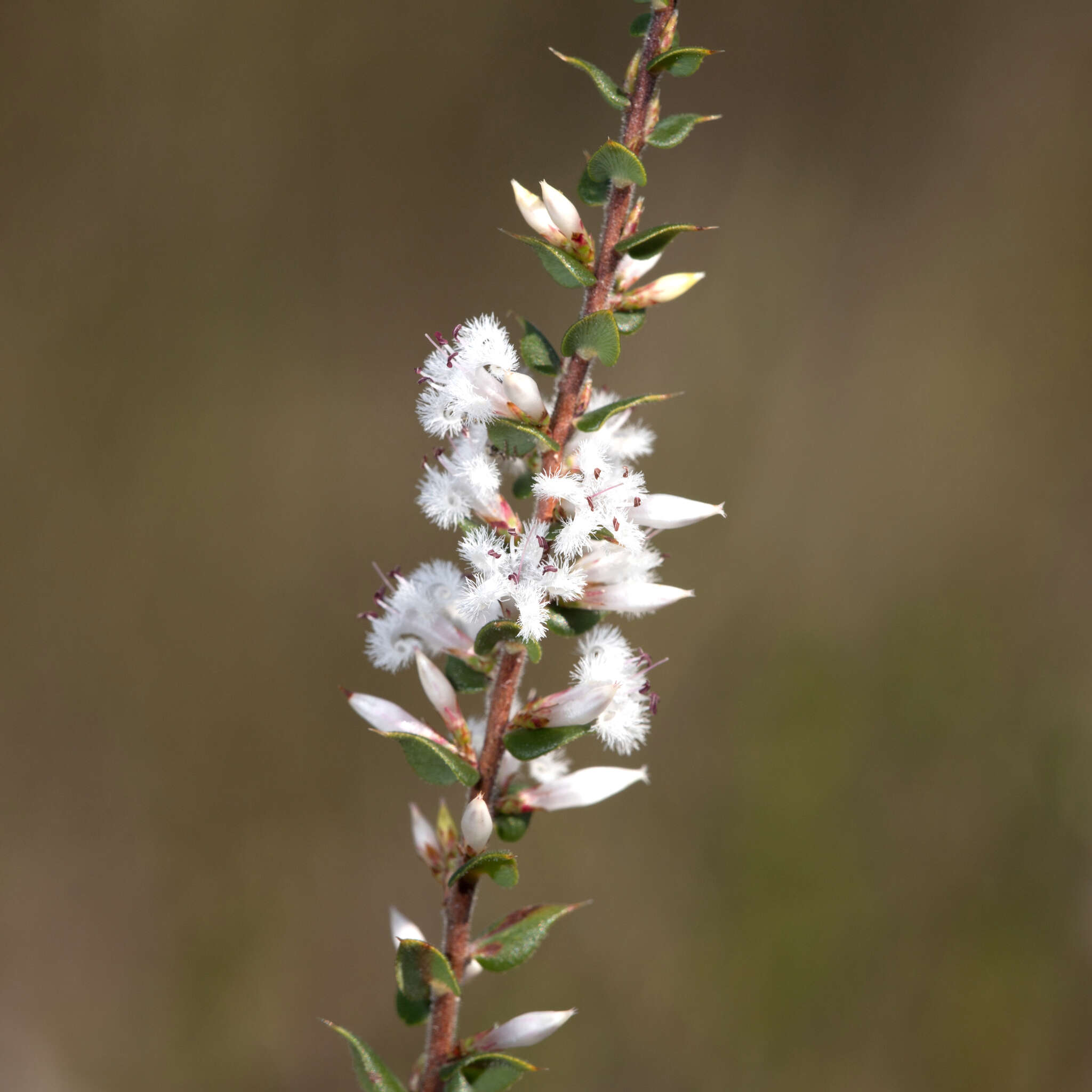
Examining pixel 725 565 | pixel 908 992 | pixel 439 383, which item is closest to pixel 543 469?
pixel 439 383

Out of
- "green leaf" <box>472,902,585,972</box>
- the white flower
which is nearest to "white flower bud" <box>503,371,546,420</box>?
Result: the white flower

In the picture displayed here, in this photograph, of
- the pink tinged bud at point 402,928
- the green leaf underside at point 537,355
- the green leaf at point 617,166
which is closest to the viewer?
the green leaf at point 617,166

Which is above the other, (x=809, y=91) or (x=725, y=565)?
(x=809, y=91)

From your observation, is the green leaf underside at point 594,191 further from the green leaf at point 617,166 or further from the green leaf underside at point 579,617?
the green leaf underside at point 579,617

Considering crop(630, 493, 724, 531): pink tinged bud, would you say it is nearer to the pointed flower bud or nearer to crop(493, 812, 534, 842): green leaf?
the pointed flower bud

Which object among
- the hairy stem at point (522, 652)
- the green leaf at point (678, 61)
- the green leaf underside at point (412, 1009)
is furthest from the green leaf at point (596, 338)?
the green leaf underside at point (412, 1009)

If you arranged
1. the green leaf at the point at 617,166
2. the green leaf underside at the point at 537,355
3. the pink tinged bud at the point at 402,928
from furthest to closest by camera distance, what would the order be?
the pink tinged bud at the point at 402,928, the green leaf underside at the point at 537,355, the green leaf at the point at 617,166

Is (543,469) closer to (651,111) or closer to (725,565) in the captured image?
(651,111)
